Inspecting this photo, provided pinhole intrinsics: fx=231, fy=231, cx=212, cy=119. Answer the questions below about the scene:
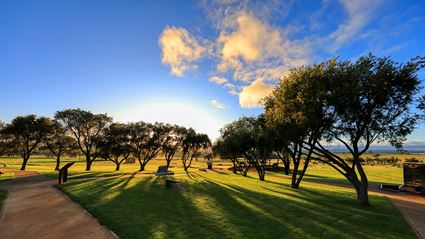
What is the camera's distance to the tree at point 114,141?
5097 centimetres

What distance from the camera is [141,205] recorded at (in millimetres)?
12719

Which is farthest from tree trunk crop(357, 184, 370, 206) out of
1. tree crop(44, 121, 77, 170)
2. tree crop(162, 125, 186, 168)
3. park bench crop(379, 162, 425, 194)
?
tree crop(44, 121, 77, 170)

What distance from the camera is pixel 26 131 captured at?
147 ft

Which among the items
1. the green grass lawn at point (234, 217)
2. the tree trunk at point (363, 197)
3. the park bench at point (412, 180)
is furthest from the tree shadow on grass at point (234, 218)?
the park bench at point (412, 180)

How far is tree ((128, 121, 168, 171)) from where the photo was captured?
175ft

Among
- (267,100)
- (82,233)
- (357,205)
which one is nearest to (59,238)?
(82,233)

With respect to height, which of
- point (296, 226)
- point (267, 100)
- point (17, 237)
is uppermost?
point (267, 100)

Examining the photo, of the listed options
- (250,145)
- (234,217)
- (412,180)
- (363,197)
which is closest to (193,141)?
(250,145)

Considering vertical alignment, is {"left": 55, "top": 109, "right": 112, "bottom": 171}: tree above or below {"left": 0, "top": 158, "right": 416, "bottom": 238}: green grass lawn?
above

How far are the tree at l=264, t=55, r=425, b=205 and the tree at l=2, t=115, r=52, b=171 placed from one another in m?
49.3

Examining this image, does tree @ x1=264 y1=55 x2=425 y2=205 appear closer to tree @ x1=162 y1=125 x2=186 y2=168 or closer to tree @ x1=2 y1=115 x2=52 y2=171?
tree @ x1=162 y1=125 x2=186 y2=168

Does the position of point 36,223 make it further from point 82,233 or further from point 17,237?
point 82,233

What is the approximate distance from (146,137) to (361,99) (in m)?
46.7

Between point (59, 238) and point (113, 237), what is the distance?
204 cm
